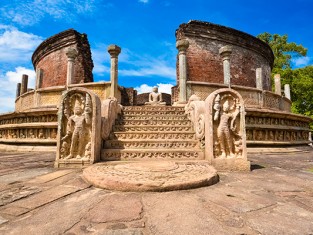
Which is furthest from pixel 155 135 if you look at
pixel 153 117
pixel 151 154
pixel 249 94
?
pixel 249 94

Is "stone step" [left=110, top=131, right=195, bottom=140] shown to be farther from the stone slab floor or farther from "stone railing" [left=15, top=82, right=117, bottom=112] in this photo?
"stone railing" [left=15, top=82, right=117, bottom=112]

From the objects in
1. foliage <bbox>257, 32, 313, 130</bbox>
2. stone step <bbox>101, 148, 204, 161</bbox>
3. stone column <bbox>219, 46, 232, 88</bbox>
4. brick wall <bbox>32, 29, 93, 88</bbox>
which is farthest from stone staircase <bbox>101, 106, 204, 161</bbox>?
foliage <bbox>257, 32, 313, 130</bbox>

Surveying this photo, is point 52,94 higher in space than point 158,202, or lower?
higher

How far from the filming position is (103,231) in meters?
1.33

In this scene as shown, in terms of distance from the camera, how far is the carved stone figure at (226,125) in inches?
136

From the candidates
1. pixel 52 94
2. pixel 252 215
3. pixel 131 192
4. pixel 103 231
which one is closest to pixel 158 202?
pixel 131 192

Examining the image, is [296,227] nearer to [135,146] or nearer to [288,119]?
[135,146]

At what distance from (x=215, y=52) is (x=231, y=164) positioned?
1322 centimetres

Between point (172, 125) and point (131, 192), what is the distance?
3.09m

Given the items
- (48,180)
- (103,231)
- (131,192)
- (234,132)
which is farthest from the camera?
(234,132)

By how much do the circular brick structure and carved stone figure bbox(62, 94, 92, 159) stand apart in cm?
1161

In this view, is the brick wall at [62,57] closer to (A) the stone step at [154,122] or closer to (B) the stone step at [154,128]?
(A) the stone step at [154,122]

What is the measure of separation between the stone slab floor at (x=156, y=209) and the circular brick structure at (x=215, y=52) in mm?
12678

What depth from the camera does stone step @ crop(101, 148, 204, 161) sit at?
12.7 ft
